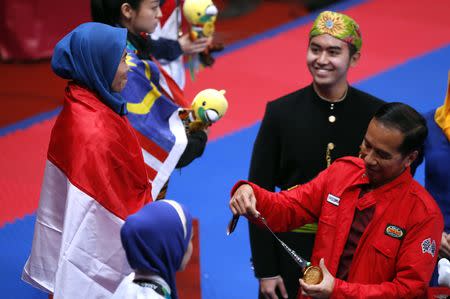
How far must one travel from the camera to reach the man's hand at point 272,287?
12.0ft

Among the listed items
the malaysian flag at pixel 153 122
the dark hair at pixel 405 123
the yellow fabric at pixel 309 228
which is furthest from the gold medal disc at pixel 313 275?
the malaysian flag at pixel 153 122

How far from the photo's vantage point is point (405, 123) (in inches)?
120

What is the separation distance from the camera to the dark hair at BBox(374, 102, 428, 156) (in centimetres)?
304

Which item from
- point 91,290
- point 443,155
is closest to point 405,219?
point 443,155

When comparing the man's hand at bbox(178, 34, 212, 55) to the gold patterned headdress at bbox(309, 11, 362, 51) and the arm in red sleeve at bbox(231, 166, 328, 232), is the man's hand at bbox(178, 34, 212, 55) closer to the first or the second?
the gold patterned headdress at bbox(309, 11, 362, 51)

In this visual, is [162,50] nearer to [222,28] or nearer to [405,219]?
[405,219]

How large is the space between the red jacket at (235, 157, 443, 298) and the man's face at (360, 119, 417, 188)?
4 centimetres

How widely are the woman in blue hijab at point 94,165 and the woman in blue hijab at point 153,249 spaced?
73 cm

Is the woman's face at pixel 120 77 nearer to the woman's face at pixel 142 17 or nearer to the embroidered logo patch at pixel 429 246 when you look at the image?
the woman's face at pixel 142 17

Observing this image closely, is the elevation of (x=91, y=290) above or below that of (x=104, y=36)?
below

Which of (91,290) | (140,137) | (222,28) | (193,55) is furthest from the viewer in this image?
(222,28)

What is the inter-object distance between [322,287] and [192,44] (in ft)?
10.1

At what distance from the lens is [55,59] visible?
3596 mm

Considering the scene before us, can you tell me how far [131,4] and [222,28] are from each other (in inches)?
229
